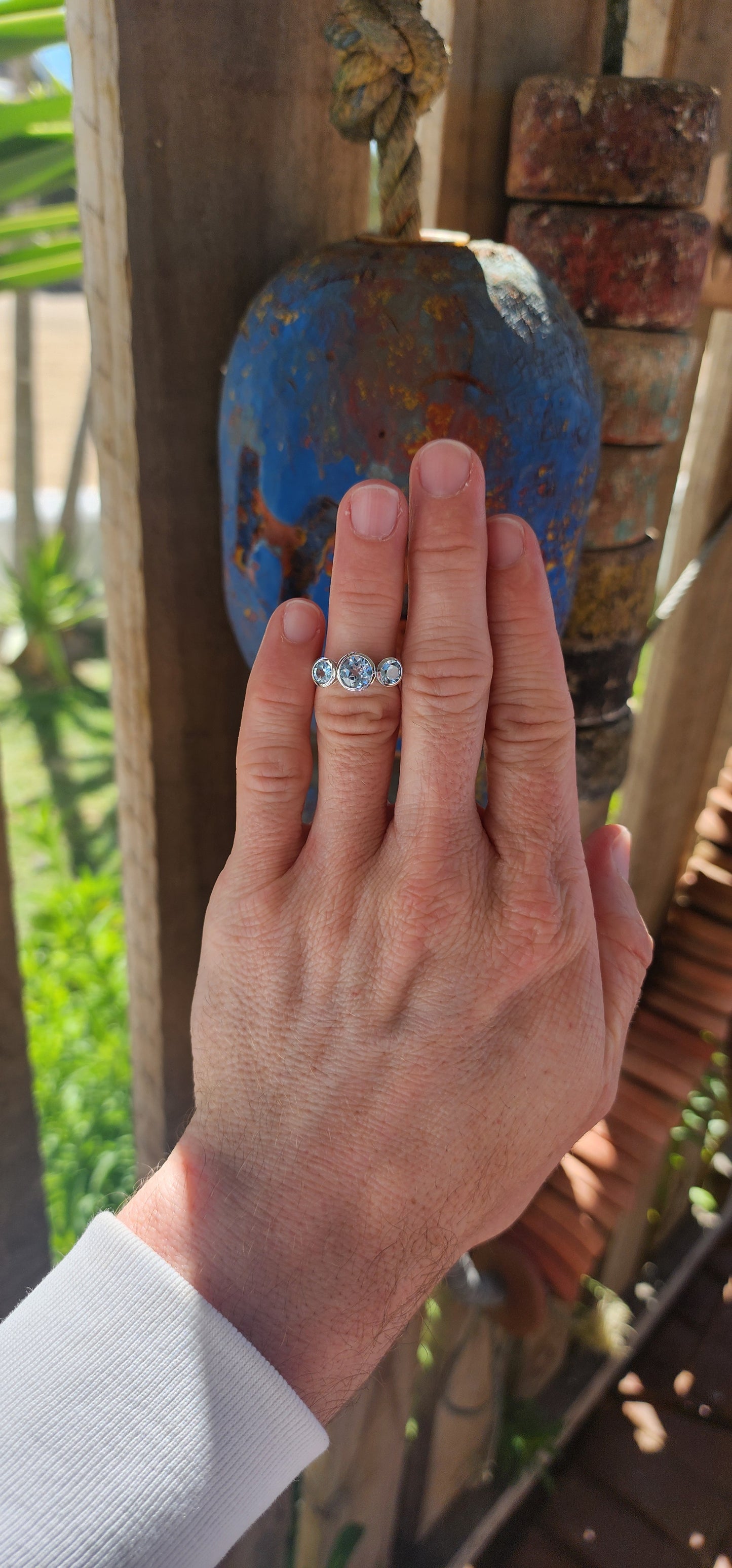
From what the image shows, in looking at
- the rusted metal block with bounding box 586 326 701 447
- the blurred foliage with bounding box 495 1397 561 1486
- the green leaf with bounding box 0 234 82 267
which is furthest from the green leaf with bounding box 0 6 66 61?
the blurred foliage with bounding box 495 1397 561 1486

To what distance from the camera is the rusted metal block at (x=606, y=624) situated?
109cm

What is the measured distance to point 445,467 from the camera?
0.66 meters

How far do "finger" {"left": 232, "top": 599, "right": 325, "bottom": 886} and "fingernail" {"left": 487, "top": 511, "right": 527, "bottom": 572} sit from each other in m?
0.13

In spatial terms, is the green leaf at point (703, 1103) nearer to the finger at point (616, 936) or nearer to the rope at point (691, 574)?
the rope at point (691, 574)

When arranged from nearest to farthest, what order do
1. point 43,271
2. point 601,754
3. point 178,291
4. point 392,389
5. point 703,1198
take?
point 392,389
point 178,291
point 601,754
point 43,271
point 703,1198

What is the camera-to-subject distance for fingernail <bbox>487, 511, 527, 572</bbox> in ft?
2.33

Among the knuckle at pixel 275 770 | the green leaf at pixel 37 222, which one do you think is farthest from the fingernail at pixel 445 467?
the green leaf at pixel 37 222

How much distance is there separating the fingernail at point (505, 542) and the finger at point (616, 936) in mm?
307

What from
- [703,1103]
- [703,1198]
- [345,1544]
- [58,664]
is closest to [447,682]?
[345,1544]

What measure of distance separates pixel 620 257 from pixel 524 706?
0.51 metres

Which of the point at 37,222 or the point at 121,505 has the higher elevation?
the point at 37,222

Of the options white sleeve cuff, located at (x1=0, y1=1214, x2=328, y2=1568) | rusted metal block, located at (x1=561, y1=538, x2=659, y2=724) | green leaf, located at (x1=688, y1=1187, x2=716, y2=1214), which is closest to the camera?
white sleeve cuff, located at (x1=0, y1=1214, x2=328, y2=1568)

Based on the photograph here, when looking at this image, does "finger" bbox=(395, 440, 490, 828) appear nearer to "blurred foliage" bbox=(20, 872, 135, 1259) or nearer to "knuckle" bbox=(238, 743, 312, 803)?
"knuckle" bbox=(238, 743, 312, 803)

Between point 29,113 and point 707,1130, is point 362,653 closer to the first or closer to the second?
point 29,113
